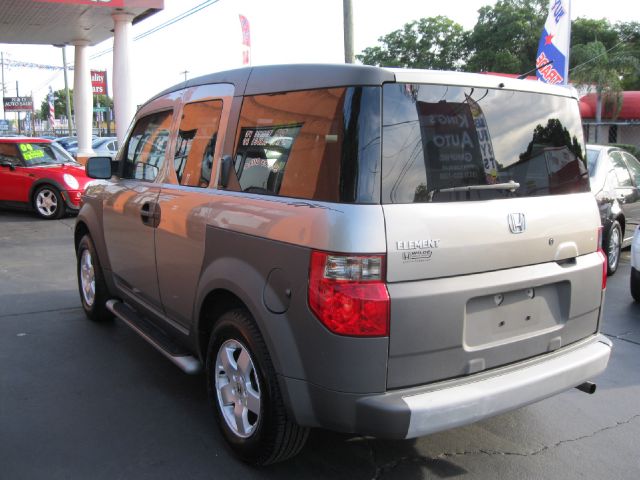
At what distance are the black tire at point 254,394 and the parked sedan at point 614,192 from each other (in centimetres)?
539

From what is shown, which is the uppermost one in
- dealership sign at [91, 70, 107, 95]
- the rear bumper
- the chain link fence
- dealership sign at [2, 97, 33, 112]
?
dealership sign at [2, 97, 33, 112]

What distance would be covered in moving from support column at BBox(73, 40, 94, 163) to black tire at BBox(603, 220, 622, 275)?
16.8 m

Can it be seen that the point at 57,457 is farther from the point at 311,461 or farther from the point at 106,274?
the point at 106,274

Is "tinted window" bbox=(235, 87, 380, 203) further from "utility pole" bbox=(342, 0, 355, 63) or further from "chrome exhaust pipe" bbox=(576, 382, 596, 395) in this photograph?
"utility pole" bbox=(342, 0, 355, 63)

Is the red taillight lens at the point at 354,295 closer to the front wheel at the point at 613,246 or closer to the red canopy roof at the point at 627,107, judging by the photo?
the front wheel at the point at 613,246

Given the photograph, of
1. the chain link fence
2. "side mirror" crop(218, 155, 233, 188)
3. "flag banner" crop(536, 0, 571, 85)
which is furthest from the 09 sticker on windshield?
the chain link fence

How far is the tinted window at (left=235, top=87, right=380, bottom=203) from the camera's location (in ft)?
8.43

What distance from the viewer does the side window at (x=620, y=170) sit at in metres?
7.91

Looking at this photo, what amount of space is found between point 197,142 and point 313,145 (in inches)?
48.3

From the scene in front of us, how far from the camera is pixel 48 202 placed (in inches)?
487

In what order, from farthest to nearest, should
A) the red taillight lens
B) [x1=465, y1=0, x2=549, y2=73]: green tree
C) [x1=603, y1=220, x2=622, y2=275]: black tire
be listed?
[x1=465, y1=0, x2=549, y2=73]: green tree → [x1=603, y1=220, x2=622, y2=275]: black tire → the red taillight lens

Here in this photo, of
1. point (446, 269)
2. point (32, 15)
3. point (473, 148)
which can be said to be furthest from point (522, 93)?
point (32, 15)

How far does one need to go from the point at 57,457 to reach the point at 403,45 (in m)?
48.7

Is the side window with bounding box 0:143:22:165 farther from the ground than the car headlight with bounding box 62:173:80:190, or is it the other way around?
the side window with bounding box 0:143:22:165
